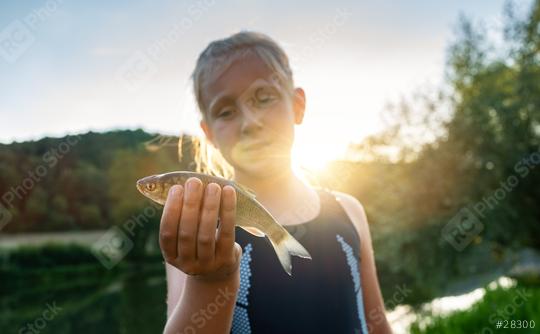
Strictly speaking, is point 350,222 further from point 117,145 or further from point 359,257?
point 117,145

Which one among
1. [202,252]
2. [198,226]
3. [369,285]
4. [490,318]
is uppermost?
[198,226]

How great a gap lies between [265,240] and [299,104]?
1.04 m

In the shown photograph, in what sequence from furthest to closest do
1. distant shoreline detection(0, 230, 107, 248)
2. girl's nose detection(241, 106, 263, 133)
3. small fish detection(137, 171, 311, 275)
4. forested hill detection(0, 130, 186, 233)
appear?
1. forested hill detection(0, 130, 186, 233)
2. distant shoreline detection(0, 230, 107, 248)
3. girl's nose detection(241, 106, 263, 133)
4. small fish detection(137, 171, 311, 275)

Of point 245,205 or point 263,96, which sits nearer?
point 245,205

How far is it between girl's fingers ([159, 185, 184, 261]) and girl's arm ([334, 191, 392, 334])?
1525mm

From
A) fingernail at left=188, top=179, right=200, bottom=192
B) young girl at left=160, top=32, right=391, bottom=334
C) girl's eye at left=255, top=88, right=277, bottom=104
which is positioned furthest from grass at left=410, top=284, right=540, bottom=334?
fingernail at left=188, top=179, right=200, bottom=192

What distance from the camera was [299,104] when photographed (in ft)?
10.4

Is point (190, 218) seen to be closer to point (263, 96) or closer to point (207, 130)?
point (263, 96)

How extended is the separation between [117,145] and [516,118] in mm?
76800

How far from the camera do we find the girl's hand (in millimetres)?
1751

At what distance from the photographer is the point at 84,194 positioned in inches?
3113

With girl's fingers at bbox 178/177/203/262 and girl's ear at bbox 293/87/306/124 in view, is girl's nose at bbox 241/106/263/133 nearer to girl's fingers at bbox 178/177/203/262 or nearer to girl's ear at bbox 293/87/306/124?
Answer: girl's ear at bbox 293/87/306/124

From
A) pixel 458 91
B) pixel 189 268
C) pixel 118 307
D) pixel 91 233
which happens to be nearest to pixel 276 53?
pixel 189 268

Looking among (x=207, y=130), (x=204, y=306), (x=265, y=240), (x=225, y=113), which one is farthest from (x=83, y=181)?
(x=204, y=306)
